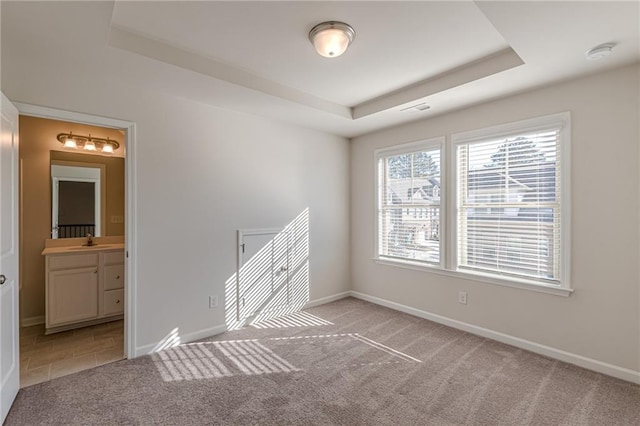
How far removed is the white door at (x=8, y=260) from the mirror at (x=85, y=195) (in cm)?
181

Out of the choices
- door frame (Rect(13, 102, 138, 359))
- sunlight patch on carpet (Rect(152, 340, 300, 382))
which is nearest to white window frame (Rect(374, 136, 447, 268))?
sunlight patch on carpet (Rect(152, 340, 300, 382))

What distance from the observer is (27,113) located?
7.83 ft

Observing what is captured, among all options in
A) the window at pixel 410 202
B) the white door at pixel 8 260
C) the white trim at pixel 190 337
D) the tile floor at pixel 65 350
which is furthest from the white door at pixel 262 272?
the white door at pixel 8 260

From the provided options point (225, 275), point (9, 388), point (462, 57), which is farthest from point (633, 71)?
point (9, 388)

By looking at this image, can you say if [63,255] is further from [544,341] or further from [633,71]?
[633,71]

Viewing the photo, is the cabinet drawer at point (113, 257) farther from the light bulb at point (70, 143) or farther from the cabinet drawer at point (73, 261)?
the light bulb at point (70, 143)

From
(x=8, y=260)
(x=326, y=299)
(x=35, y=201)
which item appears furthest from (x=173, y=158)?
(x=326, y=299)

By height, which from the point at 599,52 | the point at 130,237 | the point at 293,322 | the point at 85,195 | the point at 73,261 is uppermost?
the point at 599,52

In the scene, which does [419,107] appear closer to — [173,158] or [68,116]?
[173,158]

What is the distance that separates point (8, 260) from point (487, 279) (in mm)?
4046

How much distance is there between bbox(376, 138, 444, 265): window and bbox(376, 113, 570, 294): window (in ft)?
0.04

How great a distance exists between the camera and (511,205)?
3.08 metres

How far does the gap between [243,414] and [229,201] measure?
83.5 inches

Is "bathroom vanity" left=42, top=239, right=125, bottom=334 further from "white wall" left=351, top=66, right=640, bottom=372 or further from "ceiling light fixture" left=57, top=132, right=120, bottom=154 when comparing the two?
"white wall" left=351, top=66, right=640, bottom=372
